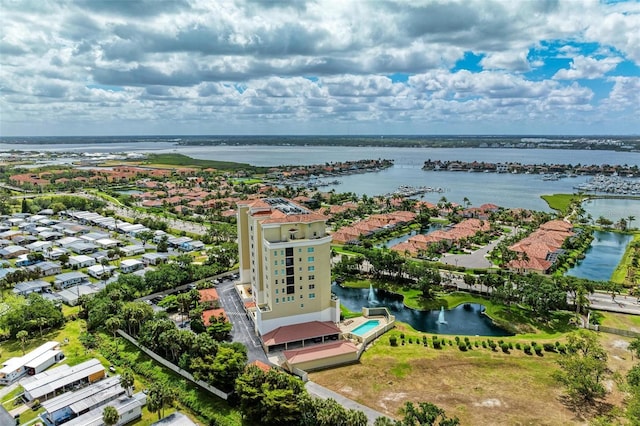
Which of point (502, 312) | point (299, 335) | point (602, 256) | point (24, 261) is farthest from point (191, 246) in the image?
point (602, 256)

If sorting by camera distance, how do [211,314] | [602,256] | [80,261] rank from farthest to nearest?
1. [602,256]
2. [80,261]
3. [211,314]

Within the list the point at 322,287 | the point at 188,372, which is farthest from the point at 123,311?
the point at 322,287

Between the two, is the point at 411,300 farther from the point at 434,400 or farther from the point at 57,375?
the point at 57,375

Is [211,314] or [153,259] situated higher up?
[211,314]

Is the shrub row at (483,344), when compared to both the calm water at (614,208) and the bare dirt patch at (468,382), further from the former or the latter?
the calm water at (614,208)

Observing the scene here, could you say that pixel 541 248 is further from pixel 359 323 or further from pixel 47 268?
pixel 47 268

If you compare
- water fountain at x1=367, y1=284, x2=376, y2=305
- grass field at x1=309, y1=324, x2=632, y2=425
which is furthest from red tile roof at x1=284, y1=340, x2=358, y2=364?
water fountain at x1=367, y1=284, x2=376, y2=305
